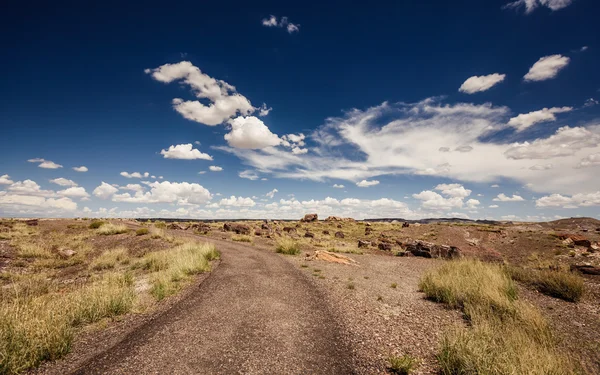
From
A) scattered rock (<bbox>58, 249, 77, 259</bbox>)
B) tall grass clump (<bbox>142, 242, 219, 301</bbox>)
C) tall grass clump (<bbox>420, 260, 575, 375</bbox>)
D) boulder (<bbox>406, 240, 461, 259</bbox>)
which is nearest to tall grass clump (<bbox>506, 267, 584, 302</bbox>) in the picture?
tall grass clump (<bbox>420, 260, 575, 375</bbox>)

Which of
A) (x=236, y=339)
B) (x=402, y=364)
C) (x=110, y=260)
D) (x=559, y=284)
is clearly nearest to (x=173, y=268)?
(x=236, y=339)

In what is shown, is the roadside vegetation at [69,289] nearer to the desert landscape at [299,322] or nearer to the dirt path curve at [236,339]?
the desert landscape at [299,322]

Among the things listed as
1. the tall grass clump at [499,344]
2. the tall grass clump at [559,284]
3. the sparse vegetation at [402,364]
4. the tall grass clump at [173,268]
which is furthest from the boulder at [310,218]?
the sparse vegetation at [402,364]

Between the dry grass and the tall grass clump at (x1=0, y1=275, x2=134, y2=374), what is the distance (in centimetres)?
1183

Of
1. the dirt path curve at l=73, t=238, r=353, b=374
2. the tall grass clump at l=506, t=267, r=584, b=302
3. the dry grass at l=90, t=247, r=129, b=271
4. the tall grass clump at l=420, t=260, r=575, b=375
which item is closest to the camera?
the tall grass clump at l=420, t=260, r=575, b=375

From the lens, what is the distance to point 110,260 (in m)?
19.1

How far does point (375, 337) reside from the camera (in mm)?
7180

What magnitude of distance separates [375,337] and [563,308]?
906 cm

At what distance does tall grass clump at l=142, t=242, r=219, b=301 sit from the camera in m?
10.9

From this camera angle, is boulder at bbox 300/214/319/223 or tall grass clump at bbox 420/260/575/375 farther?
boulder at bbox 300/214/319/223

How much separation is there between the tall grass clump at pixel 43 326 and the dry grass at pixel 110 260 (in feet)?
38.8

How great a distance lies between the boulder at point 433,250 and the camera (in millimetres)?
25422

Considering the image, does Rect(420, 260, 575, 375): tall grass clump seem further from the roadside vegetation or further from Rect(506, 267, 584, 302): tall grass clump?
the roadside vegetation

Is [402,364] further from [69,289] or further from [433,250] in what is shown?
[433,250]
